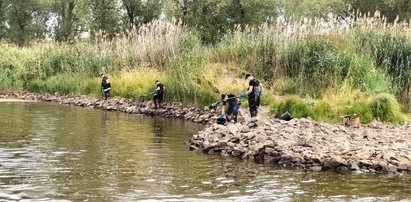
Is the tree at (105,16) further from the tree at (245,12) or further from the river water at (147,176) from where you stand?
the river water at (147,176)

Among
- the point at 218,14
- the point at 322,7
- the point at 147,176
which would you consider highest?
the point at 322,7

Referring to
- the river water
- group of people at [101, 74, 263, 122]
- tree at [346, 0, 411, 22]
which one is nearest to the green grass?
group of people at [101, 74, 263, 122]

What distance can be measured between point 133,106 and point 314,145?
48.8 feet

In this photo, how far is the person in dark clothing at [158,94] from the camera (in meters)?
25.2

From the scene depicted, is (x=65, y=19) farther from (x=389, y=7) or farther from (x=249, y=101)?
(x=249, y=101)

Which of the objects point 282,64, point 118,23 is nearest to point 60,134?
point 282,64

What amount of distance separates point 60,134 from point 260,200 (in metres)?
10.0

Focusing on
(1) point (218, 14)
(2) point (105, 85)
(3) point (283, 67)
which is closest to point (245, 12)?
(1) point (218, 14)

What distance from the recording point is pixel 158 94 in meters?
25.5

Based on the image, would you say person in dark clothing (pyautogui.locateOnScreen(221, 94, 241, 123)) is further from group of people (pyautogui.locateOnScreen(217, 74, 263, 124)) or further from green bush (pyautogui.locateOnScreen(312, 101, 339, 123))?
green bush (pyautogui.locateOnScreen(312, 101, 339, 123))

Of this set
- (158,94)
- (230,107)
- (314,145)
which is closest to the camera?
(314,145)

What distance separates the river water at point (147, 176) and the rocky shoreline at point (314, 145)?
0.50m

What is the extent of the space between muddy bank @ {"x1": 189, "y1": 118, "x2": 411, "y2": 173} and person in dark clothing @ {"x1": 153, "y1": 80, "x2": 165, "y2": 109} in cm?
844

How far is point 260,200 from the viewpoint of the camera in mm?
9844
